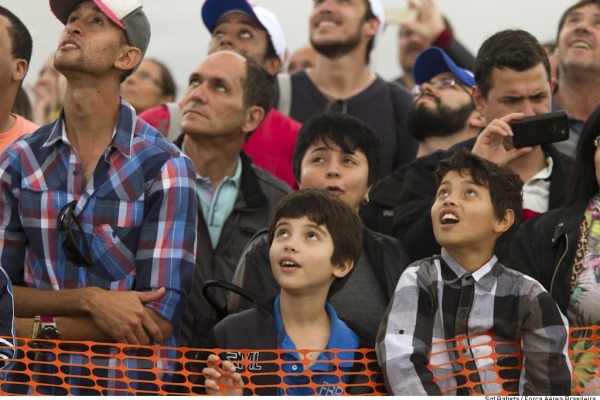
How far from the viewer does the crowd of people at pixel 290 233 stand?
4.55 m

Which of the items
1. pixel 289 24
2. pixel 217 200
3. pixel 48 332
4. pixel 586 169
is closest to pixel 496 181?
pixel 586 169

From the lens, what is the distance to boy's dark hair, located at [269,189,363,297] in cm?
473

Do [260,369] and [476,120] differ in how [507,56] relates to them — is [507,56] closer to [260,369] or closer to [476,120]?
[476,120]

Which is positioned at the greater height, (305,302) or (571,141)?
(571,141)

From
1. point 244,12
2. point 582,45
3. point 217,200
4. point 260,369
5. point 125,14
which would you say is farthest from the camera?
point 244,12

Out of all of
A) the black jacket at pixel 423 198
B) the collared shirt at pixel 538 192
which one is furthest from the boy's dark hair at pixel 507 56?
the collared shirt at pixel 538 192

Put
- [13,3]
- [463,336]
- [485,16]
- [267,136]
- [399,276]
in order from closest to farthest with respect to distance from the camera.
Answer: [463,336]
[399,276]
[267,136]
[13,3]
[485,16]

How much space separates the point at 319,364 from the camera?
14.9 feet

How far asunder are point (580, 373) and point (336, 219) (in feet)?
3.18

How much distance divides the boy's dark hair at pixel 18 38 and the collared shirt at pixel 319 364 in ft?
6.30

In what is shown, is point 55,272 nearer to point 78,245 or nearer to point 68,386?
point 78,245

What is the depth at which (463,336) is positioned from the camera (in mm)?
4535

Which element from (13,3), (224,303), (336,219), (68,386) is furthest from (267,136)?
(13,3)

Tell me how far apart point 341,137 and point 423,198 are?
410 millimetres
